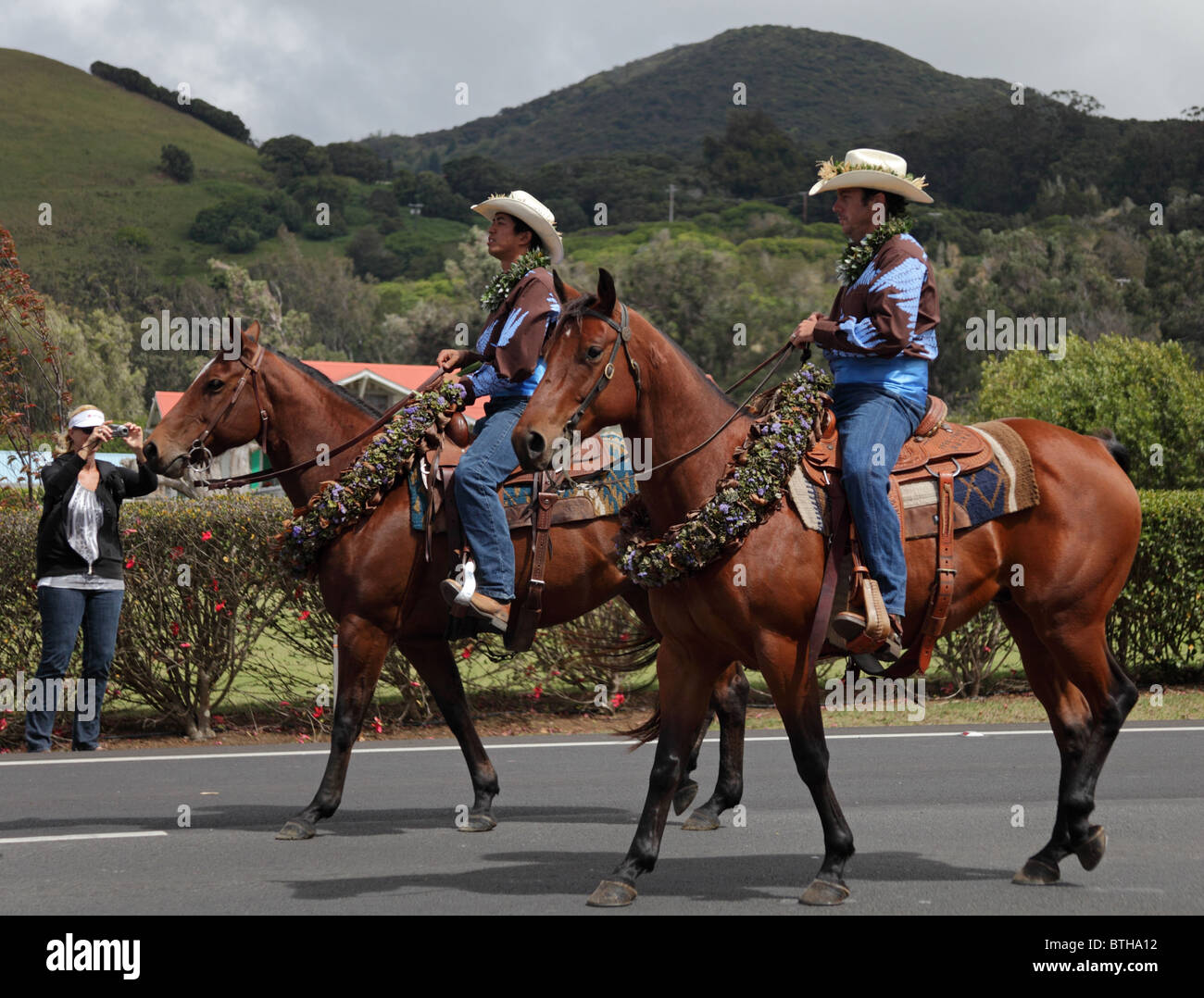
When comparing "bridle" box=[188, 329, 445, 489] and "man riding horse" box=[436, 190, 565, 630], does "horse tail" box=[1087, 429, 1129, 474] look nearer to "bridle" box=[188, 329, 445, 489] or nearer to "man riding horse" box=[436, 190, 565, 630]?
"man riding horse" box=[436, 190, 565, 630]

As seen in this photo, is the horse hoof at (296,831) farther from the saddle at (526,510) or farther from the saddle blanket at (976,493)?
the saddle blanket at (976,493)

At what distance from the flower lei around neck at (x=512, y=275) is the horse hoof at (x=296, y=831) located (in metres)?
3.07

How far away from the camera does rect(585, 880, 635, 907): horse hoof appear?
19.4 ft

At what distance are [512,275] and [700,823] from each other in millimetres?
3350

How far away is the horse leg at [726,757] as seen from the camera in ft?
26.0

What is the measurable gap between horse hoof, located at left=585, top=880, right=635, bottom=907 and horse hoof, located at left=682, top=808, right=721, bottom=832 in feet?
6.44

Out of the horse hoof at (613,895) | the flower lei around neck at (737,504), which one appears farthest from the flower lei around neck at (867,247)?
the horse hoof at (613,895)

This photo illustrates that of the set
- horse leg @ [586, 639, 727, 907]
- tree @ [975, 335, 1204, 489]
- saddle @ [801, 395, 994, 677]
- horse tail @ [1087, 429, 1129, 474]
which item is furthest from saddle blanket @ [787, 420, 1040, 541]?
tree @ [975, 335, 1204, 489]

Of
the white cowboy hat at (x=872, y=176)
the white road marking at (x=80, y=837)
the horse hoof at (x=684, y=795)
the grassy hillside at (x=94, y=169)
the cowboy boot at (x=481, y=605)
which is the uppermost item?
the grassy hillside at (x=94, y=169)

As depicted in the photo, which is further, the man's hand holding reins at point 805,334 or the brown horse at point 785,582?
the man's hand holding reins at point 805,334

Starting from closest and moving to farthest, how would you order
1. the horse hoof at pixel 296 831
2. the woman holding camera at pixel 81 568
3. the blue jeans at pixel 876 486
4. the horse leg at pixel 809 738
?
the horse leg at pixel 809 738 < the blue jeans at pixel 876 486 < the horse hoof at pixel 296 831 < the woman holding camera at pixel 81 568

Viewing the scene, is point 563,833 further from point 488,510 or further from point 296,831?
point 488,510

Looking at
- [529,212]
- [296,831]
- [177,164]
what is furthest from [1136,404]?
[177,164]
